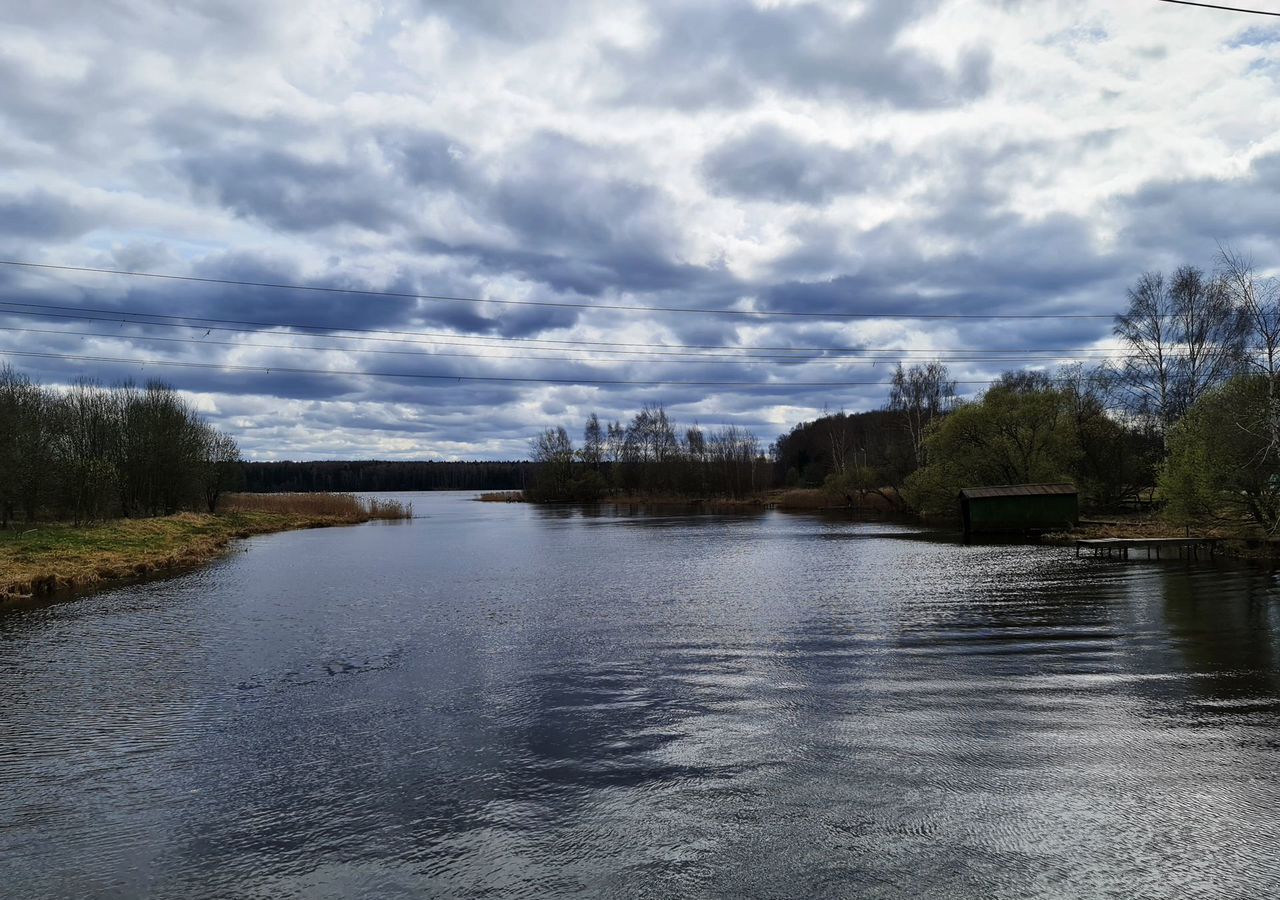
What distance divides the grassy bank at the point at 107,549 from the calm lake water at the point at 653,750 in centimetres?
520

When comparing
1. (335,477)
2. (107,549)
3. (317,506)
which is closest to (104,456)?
(107,549)

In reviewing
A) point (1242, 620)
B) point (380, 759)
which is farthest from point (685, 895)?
point (1242, 620)

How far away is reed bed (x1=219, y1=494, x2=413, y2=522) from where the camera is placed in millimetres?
69125

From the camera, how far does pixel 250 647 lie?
15.5m

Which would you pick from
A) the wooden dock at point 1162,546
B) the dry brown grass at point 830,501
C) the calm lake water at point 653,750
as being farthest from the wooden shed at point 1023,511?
the dry brown grass at point 830,501

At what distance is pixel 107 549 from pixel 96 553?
1610mm

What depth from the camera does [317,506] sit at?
70.5 m

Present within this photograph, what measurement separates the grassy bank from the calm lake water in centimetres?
520

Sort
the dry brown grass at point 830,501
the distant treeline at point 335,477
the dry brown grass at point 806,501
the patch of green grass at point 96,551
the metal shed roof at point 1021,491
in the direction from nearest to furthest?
the patch of green grass at point 96,551
the metal shed roof at point 1021,491
the dry brown grass at point 830,501
the dry brown grass at point 806,501
the distant treeline at point 335,477

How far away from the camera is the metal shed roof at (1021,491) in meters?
41.2

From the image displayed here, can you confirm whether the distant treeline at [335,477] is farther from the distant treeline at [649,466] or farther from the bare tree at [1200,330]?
the bare tree at [1200,330]

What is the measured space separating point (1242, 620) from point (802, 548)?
20413 millimetres

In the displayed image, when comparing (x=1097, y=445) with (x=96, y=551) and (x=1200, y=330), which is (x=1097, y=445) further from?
(x=96, y=551)

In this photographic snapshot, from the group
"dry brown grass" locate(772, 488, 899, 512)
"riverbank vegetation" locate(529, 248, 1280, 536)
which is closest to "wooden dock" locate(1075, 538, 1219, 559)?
"riverbank vegetation" locate(529, 248, 1280, 536)
